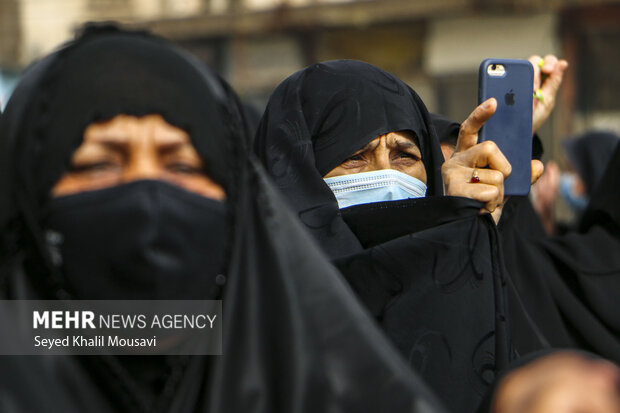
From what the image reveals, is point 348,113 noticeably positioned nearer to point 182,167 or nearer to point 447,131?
point 447,131

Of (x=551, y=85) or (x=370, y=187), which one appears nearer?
(x=370, y=187)

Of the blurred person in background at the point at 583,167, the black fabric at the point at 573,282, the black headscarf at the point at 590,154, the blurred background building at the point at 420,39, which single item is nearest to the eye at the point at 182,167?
the black fabric at the point at 573,282

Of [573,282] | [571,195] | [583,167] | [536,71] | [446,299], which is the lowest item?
[571,195]

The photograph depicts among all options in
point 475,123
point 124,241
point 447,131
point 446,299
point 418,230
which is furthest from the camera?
point 447,131

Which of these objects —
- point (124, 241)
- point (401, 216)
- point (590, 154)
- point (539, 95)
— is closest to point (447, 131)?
point (539, 95)

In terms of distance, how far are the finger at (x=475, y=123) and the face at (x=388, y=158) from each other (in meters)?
0.14

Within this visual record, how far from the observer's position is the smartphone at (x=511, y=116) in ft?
7.79

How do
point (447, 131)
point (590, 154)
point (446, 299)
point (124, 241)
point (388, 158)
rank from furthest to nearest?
point (590, 154)
point (447, 131)
point (388, 158)
point (446, 299)
point (124, 241)

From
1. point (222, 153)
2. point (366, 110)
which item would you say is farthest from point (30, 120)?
point (366, 110)

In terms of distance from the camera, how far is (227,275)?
157cm

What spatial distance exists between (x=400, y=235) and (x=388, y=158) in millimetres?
325

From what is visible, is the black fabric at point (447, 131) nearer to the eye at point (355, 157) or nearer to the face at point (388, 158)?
the face at point (388, 158)

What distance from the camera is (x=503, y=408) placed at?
4.80 ft

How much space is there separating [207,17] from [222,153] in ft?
33.6
